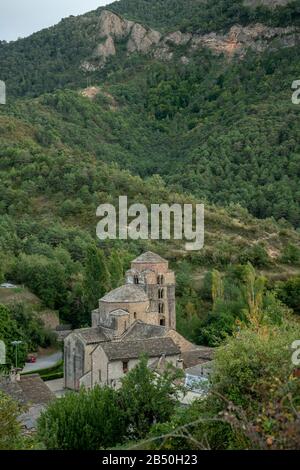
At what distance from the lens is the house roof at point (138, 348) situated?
33.8 m

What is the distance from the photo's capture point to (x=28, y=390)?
3088 centimetres

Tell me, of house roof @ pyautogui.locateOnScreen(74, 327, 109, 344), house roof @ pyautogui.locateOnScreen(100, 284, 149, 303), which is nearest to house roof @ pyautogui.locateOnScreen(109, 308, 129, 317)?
house roof @ pyautogui.locateOnScreen(100, 284, 149, 303)

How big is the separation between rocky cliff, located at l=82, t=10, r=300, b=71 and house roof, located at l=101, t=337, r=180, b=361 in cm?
12346

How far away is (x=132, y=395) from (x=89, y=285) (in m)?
24.7

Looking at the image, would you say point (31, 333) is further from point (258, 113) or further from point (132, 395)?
point (258, 113)

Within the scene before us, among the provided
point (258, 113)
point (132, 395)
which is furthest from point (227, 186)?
point (132, 395)

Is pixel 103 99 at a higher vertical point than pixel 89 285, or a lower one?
higher

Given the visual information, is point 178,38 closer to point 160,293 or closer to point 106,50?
point 106,50

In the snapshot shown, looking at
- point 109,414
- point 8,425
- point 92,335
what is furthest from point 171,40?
point 8,425

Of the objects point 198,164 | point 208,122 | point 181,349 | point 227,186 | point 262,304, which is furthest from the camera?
point 208,122

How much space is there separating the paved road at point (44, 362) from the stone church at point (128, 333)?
4.39 m

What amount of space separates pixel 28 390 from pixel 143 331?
7.69 metres

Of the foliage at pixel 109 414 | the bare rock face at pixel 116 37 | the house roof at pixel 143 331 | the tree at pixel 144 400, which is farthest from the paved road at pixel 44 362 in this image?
the bare rock face at pixel 116 37
